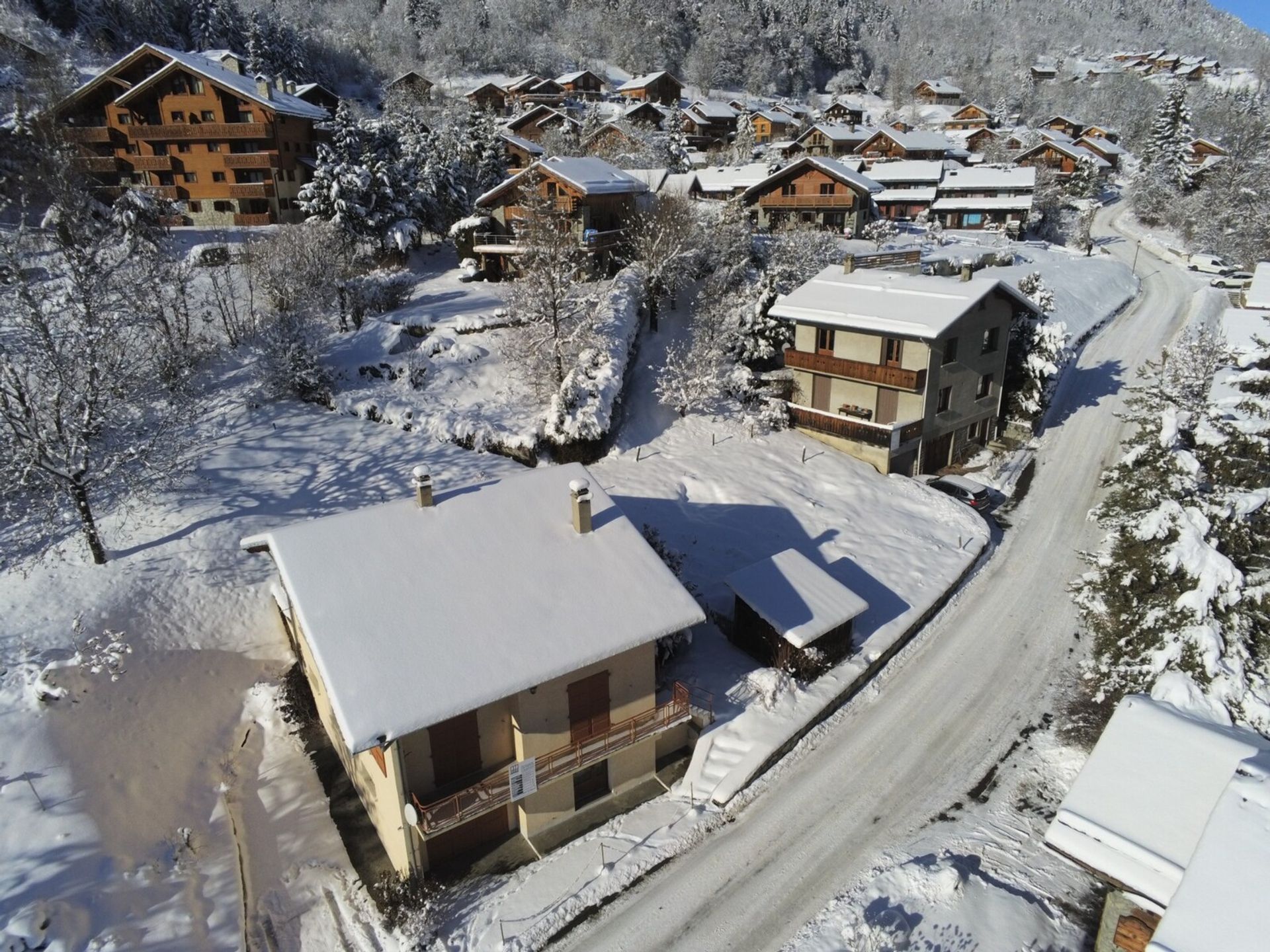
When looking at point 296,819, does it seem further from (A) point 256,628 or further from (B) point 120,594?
(B) point 120,594

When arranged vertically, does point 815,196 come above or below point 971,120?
below

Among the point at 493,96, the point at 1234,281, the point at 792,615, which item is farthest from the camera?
the point at 493,96

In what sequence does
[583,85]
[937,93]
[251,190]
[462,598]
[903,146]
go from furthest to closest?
[937,93] < [583,85] < [903,146] < [251,190] < [462,598]

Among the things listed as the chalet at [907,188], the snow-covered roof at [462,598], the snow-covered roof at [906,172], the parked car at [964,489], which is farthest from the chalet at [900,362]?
the snow-covered roof at [906,172]

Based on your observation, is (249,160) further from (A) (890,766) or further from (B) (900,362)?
(A) (890,766)

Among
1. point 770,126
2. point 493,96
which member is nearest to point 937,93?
point 770,126

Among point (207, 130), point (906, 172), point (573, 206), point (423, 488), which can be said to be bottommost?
point (423, 488)

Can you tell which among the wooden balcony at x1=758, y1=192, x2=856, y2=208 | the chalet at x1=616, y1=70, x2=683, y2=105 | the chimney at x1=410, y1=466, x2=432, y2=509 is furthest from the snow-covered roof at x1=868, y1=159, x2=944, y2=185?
the chimney at x1=410, y1=466, x2=432, y2=509

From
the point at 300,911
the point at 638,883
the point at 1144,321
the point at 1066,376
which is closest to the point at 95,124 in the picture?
the point at 300,911

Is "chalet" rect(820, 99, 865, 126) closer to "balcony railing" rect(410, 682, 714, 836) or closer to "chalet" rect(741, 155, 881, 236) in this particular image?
"chalet" rect(741, 155, 881, 236)
